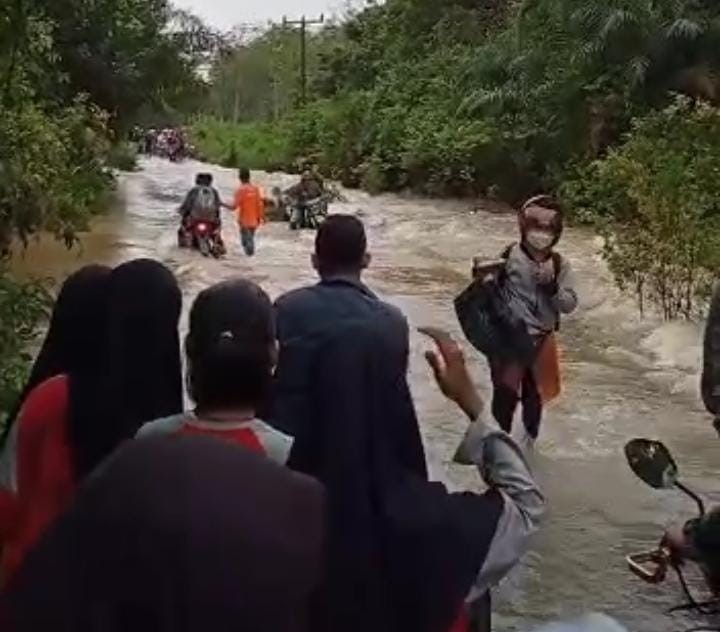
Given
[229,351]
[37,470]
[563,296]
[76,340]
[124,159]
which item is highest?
[229,351]

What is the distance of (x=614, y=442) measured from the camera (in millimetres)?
9656

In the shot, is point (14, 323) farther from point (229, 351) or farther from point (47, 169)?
point (47, 169)

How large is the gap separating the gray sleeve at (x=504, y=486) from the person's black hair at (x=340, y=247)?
0.94 meters

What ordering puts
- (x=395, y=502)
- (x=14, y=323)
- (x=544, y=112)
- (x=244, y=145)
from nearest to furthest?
(x=395, y=502) → (x=14, y=323) → (x=544, y=112) → (x=244, y=145)

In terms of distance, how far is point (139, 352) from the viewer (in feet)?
11.2

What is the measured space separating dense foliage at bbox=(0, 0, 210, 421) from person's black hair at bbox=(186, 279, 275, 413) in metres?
3.71

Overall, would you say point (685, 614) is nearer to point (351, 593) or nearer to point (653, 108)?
point (351, 593)

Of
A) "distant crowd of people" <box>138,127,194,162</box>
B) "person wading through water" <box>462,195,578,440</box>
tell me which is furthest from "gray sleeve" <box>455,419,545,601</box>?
"distant crowd of people" <box>138,127,194,162</box>

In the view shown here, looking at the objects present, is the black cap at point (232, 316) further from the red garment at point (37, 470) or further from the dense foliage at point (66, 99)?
the dense foliage at point (66, 99)

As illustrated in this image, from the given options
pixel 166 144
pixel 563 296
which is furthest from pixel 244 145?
pixel 563 296

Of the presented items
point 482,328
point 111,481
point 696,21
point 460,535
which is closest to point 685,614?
point 482,328

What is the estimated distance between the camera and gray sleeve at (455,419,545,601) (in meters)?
3.32

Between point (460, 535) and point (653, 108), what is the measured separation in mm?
22148

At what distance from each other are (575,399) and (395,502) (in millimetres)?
7956
